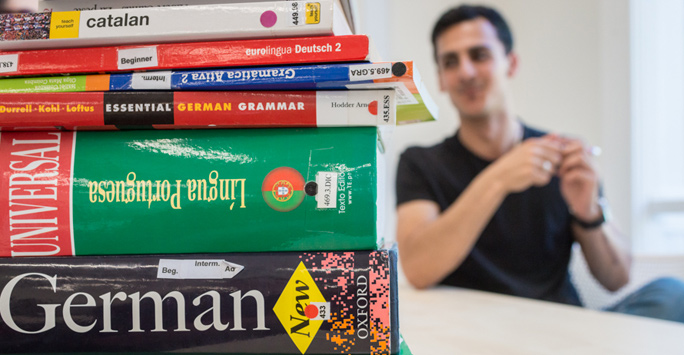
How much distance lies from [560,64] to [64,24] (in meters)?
2.21

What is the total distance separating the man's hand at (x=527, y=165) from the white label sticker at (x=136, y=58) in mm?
1044

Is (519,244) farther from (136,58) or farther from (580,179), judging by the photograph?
(136,58)

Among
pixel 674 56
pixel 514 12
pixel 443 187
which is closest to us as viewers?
pixel 443 187

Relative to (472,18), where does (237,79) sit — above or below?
below

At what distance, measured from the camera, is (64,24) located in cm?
41

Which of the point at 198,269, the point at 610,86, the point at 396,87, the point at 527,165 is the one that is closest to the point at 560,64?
the point at 610,86

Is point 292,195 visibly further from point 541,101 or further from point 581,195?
point 541,101

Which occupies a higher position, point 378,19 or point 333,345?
point 378,19

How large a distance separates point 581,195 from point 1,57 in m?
1.35

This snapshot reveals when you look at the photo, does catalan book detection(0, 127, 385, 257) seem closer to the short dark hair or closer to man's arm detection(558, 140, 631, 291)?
man's arm detection(558, 140, 631, 291)

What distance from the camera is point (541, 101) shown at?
2.31m

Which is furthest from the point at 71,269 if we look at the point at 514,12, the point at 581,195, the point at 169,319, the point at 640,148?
the point at 514,12

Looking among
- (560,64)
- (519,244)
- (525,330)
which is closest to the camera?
(525,330)

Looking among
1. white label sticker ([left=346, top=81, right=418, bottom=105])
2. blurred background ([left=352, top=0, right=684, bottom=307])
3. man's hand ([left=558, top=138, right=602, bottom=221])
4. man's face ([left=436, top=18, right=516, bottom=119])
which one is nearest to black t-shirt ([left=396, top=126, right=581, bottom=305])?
man's hand ([left=558, top=138, right=602, bottom=221])
